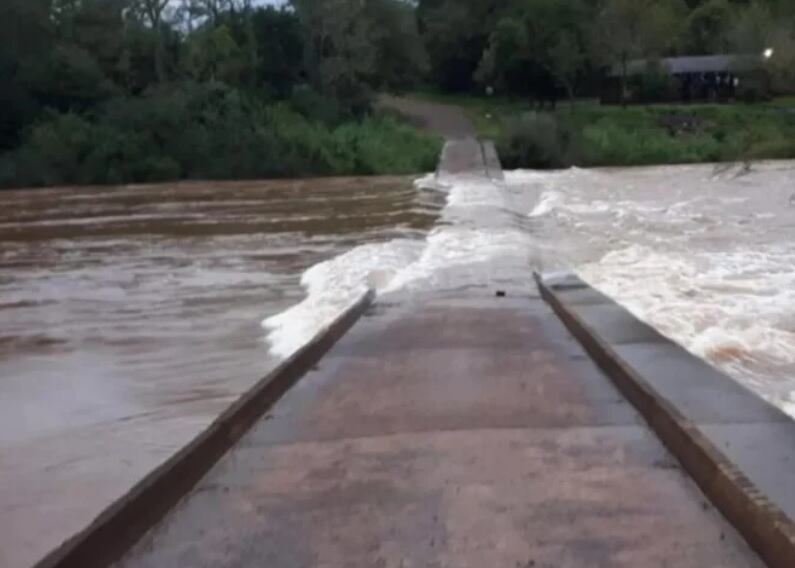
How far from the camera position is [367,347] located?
35.2 ft

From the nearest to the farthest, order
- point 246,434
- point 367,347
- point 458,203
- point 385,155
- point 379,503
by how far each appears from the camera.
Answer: point 379,503 → point 246,434 → point 367,347 → point 458,203 → point 385,155

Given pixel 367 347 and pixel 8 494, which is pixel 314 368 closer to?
pixel 367 347

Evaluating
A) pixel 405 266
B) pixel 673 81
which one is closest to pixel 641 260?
pixel 405 266

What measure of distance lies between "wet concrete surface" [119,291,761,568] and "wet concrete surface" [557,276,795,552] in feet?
0.85

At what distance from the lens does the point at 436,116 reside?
6531 centimetres

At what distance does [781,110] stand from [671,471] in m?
47.5

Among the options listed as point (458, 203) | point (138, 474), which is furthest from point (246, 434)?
point (458, 203)

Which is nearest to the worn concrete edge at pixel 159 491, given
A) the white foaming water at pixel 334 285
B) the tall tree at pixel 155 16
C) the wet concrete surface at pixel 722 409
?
the wet concrete surface at pixel 722 409

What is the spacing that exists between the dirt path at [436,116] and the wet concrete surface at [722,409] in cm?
4617

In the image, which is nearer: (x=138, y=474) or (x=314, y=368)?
(x=138, y=474)

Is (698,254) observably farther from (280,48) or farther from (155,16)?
(155,16)

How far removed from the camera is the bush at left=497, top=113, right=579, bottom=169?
49250 mm

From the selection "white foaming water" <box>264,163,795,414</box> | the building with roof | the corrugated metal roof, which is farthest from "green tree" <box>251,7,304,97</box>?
"white foaming water" <box>264,163,795,414</box>

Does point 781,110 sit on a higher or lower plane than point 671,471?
lower
